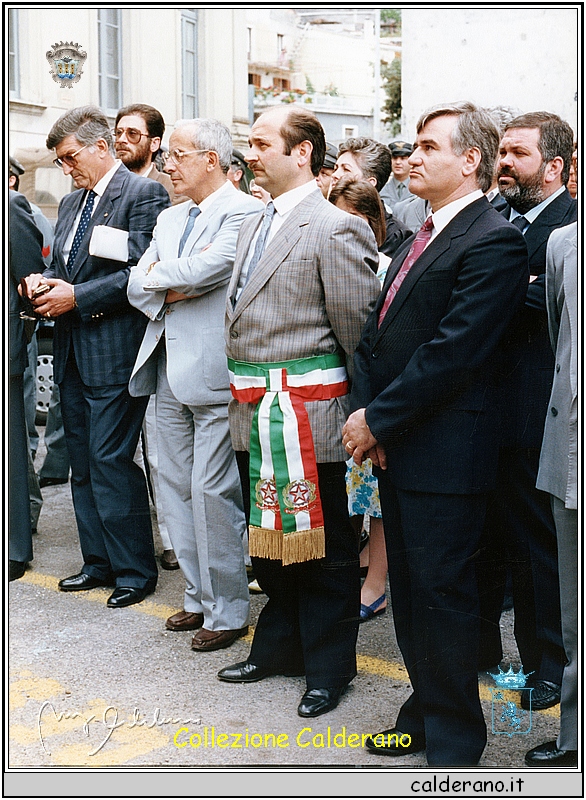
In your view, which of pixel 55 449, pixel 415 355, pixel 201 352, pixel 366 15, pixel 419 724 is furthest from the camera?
pixel 55 449

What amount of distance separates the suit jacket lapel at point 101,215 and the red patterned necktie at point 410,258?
1.89m

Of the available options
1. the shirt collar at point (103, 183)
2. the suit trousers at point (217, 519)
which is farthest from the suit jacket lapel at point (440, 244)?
the shirt collar at point (103, 183)

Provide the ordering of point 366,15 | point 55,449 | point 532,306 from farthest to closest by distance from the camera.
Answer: point 55,449
point 366,15
point 532,306

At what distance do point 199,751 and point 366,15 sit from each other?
2674 millimetres

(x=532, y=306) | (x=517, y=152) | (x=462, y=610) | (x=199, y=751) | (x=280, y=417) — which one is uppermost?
(x=517, y=152)

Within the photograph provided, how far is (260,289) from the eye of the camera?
11.3ft

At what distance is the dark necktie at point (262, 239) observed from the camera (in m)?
3.57

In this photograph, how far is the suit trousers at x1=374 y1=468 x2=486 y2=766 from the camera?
2953 millimetres


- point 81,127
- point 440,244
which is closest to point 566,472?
point 440,244

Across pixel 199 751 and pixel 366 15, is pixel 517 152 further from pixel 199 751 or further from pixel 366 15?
pixel 199 751

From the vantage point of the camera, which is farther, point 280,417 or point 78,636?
point 78,636

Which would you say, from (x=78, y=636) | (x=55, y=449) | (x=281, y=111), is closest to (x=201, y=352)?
(x=281, y=111)

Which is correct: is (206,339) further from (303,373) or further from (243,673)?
(243,673)

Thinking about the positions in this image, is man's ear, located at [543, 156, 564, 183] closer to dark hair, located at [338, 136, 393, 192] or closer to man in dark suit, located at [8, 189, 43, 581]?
dark hair, located at [338, 136, 393, 192]
